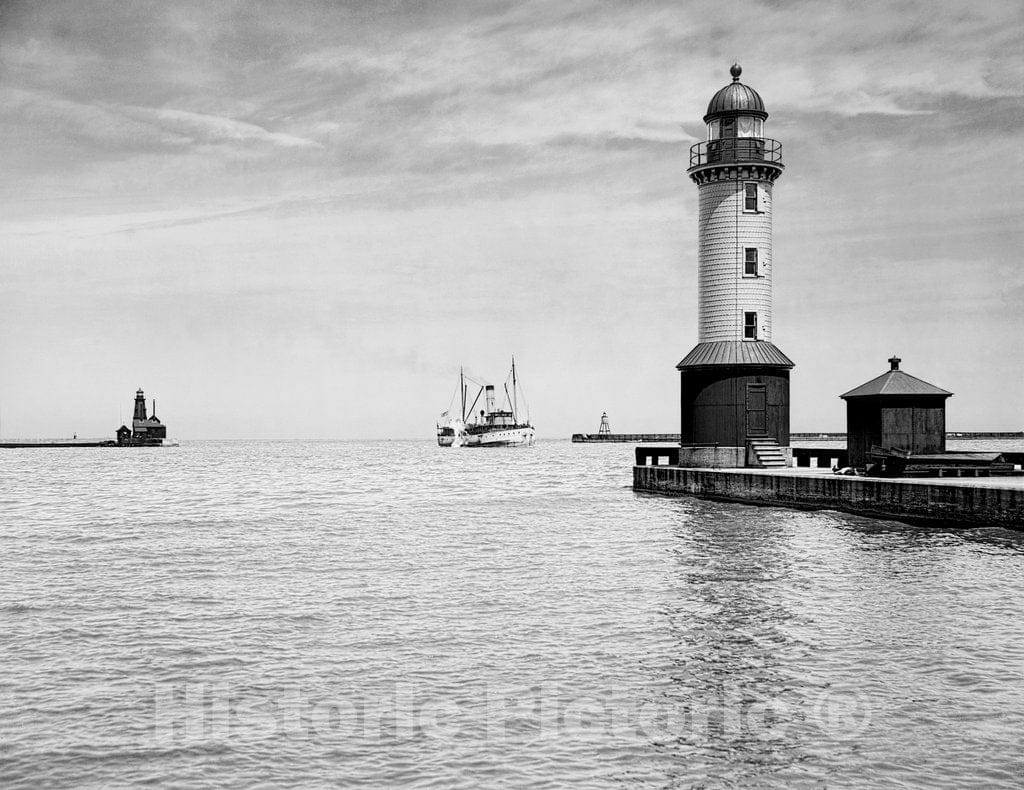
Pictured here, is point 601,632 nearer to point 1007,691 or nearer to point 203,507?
point 1007,691

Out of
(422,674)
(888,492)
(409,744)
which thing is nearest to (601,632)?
(422,674)

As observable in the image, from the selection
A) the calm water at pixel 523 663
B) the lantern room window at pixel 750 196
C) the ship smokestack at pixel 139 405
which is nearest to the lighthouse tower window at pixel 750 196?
the lantern room window at pixel 750 196

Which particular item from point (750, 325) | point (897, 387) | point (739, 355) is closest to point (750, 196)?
point (750, 325)

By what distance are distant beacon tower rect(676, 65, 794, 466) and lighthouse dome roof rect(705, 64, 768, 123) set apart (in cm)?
4

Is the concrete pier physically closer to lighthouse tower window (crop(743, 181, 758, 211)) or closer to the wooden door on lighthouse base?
the wooden door on lighthouse base

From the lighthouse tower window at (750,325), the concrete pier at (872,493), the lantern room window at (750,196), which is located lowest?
the concrete pier at (872,493)

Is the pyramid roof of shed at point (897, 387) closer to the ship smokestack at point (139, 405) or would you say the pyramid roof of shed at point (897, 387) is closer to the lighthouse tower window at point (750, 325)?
the lighthouse tower window at point (750, 325)

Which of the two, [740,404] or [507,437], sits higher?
[507,437]

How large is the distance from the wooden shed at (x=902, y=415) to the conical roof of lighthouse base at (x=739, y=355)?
250 inches

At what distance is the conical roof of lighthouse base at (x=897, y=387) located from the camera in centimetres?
3422

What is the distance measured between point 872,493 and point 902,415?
16.2 ft

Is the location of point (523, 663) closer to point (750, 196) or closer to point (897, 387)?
point (897, 387)

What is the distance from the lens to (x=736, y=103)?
4247 centimetres

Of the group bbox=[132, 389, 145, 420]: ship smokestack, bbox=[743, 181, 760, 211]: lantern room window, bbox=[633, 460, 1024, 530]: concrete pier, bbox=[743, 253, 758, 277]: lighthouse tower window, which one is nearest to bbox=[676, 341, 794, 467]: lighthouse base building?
bbox=[633, 460, 1024, 530]: concrete pier
